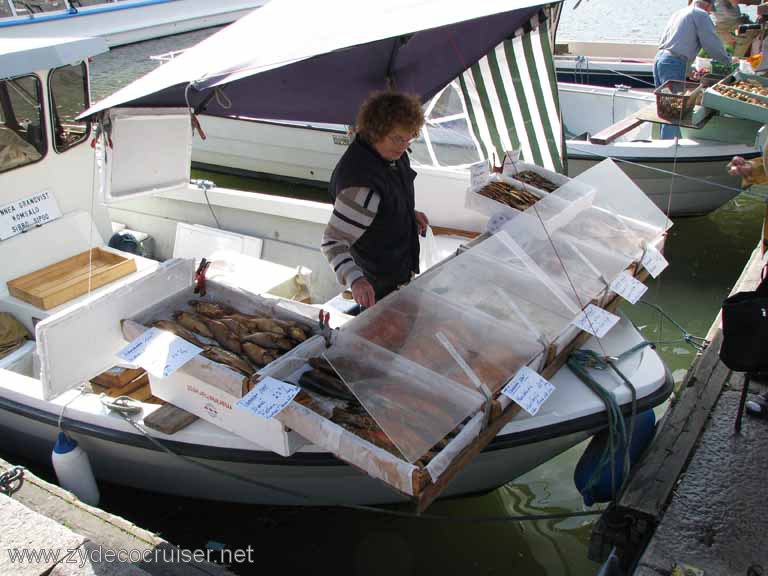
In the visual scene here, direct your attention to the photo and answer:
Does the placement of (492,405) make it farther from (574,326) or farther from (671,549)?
(671,549)

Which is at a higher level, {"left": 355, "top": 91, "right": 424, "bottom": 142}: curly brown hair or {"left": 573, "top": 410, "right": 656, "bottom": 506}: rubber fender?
{"left": 355, "top": 91, "right": 424, "bottom": 142}: curly brown hair

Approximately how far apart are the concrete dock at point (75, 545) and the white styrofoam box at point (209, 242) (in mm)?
2996

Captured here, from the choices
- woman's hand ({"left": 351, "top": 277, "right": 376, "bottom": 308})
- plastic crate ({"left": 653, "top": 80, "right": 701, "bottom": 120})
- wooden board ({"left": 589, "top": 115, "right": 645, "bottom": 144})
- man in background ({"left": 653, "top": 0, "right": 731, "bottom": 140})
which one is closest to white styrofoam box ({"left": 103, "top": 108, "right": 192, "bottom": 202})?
woman's hand ({"left": 351, "top": 277, "right": 376, "bottom": 308})

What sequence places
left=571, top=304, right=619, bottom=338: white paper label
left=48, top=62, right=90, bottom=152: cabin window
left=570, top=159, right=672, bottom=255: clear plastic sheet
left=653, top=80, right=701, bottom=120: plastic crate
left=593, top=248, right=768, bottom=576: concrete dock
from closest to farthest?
left=593, top=248, right=768, bottom=576: concrete dock < left=571, top=304, right=619, bottom=338: white paper label < left=570, top=159, right=672, bottom=255: clear plastic sheet < left=48, top=62, right=90, bottom=152: cabin window < left=653, top=80, right=701, bottom=120: plastic crate

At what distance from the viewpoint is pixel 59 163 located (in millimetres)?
5164

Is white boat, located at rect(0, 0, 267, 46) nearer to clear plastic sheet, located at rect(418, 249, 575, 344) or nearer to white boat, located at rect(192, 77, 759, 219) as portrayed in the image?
Result: white boat, located at rect(192, 77, 759, 219)

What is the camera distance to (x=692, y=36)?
8.86m

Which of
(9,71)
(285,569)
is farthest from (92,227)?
(285,569)

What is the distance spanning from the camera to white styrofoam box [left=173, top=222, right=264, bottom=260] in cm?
612

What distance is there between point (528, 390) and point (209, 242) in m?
4.02

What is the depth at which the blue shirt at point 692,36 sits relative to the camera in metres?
8.70

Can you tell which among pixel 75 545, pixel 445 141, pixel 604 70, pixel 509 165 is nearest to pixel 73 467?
pixel 75 545

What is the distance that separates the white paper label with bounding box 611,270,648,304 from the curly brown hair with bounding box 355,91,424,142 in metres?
1.47

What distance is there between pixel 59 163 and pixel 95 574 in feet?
11.0
